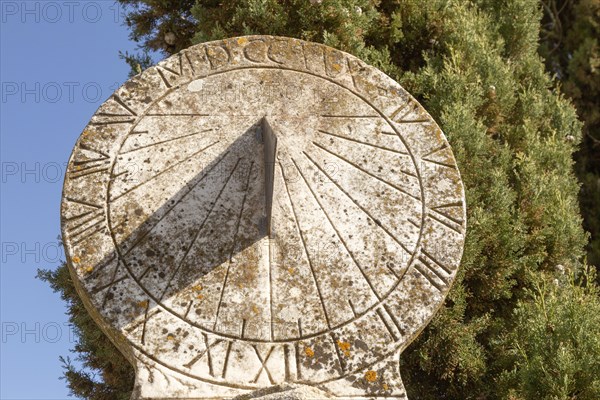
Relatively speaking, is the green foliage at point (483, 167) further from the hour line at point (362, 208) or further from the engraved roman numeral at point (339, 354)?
the engraved roman numeral at point (339, 354)

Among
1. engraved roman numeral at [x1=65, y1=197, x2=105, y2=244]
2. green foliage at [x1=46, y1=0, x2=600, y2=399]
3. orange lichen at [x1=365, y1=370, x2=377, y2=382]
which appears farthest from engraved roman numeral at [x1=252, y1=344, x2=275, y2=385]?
green foliage at [x1=46, y1=0, x2=600, y2=399]

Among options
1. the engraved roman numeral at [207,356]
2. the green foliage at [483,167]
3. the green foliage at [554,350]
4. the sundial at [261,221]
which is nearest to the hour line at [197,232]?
the sundial at [261,221]

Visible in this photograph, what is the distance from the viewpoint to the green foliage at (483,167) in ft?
16.3

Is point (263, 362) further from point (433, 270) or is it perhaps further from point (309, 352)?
point (433, 270)

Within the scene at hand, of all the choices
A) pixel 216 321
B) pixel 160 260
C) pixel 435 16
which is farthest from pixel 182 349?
pixel 435 16

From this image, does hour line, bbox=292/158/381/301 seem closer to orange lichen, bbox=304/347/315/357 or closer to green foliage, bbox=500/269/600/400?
orange lichen, bbox=304/347/315/357

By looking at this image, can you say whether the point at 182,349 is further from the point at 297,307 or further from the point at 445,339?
the point at 445,339

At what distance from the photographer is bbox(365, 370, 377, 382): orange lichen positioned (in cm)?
347

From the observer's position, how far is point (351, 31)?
219 inches

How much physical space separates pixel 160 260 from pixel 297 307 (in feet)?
2.07

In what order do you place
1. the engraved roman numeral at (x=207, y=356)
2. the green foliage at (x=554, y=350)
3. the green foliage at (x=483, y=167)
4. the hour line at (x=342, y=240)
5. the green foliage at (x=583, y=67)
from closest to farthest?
1. the engraved roman numeral at (x=207, y=356)
2. the hour line at (x=342, y=240)
3. the green foliage at (x=554, y=350)
4. the green foliage at (x=483, y=167)
5. the green foliage at (x=583, y=67)

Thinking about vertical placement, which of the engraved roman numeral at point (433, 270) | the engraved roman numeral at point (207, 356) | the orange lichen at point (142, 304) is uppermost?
the orange lichen at point (142, 304)

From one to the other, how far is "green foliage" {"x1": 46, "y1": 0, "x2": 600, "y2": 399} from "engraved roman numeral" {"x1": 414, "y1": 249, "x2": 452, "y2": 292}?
1.20 metres

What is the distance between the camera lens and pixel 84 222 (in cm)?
370
